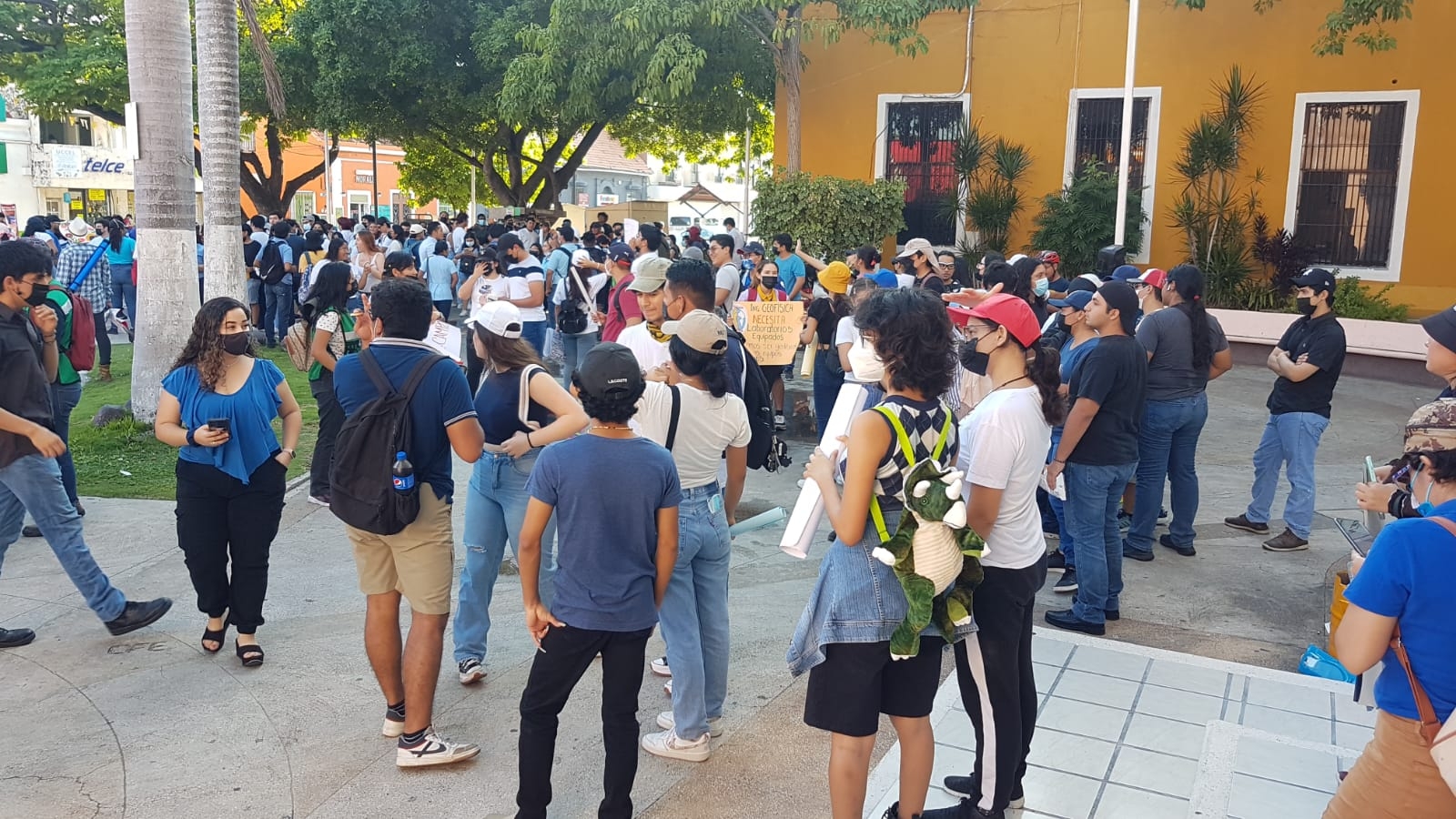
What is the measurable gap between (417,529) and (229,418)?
1.36m

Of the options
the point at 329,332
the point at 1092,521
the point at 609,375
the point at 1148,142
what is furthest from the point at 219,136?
the point at 1148,142

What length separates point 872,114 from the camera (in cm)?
1892

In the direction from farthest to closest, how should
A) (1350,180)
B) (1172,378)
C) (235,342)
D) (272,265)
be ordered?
(1350,180)
(272,265)
(1172,378)
(235,342)

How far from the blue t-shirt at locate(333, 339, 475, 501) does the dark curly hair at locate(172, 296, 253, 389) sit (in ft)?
3.66

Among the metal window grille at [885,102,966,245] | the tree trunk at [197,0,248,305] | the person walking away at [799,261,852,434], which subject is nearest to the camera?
the person walking away at [799,261,852,434]

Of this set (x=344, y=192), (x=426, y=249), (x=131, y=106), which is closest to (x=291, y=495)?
(x=131, y=106)

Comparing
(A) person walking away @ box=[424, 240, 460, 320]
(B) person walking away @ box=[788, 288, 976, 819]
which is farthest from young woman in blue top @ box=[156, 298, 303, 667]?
(A) person walking away @ box=[424, 240, 460, 320]

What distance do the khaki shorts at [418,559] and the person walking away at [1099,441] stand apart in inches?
119

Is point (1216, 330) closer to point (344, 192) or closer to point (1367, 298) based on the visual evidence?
point (1367, 298)

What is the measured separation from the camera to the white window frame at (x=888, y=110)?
18203mm

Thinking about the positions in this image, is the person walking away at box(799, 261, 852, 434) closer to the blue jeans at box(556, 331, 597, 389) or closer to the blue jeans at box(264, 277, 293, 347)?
the blue jeans at box(556, 331, 597, 389)

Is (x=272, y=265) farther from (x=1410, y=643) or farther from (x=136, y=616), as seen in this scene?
(x=1410, y=643)

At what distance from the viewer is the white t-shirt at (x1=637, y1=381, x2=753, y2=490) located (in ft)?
13.1

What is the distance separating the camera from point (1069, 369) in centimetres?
589
